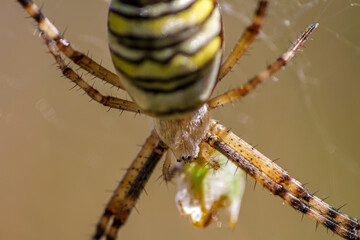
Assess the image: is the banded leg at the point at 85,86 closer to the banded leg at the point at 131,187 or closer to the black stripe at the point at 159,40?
the banded leg at the point at 131,187

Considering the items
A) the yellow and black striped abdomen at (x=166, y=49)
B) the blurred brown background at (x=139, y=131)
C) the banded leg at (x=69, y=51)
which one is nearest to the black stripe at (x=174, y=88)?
the yellow and black striped abdomen at (x=166, y=49)

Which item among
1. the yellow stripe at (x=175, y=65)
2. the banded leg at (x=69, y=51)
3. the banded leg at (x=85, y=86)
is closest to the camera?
the yellow stripe at (x=175, y=65)

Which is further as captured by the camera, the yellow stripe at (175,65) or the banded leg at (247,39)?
the banded leg at (247,39)

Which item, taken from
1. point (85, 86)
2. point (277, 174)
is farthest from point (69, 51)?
point (277, 174)

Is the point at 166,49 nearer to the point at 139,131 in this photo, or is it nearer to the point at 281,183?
the point at 281,183

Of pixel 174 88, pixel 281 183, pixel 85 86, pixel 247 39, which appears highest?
pixel 247 39

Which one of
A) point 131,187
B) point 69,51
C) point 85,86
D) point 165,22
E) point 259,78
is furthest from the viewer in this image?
point 131,187

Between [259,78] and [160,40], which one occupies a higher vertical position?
[259,78]
